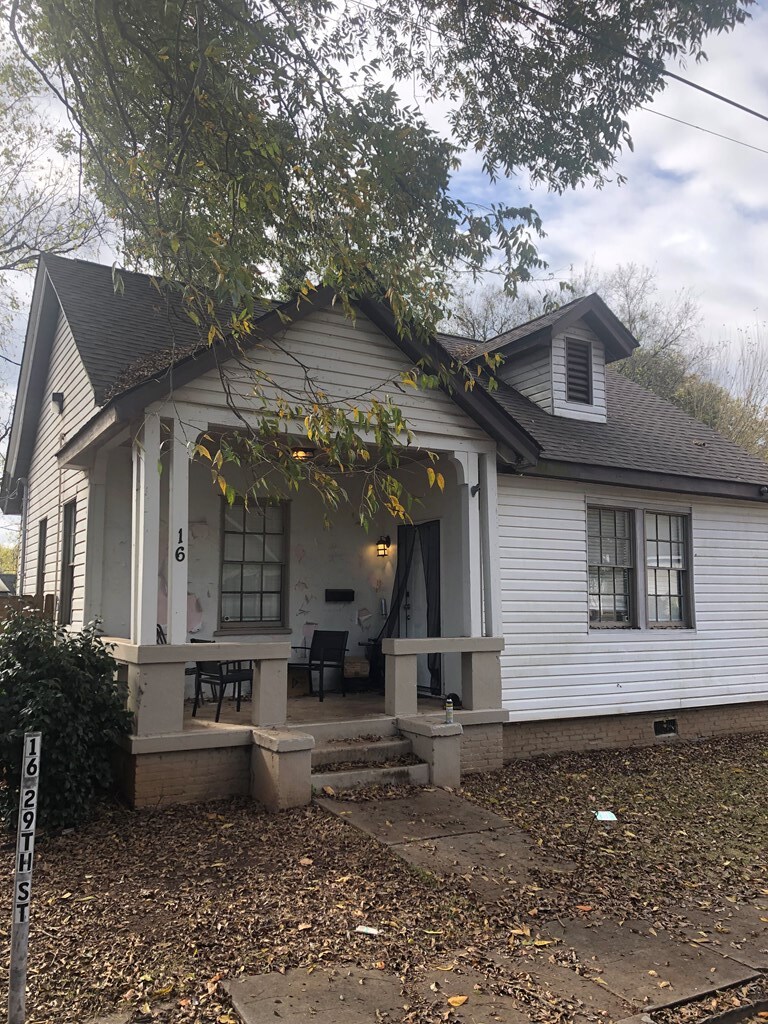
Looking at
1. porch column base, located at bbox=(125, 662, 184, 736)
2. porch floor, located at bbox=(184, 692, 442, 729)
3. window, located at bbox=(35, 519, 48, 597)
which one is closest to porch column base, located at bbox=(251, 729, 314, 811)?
porch floor, located at bbox=(184, 692, 442, 729)

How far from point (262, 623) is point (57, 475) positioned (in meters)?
3.96

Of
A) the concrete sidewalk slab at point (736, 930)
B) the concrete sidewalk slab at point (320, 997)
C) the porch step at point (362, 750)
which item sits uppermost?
the porch step at point (362, 750)

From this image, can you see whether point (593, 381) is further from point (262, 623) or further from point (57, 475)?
point (57, 475)

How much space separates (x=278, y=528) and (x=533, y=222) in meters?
5.48

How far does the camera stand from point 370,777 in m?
7.22

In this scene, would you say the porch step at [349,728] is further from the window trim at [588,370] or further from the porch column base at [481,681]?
the window trim at [588,370]

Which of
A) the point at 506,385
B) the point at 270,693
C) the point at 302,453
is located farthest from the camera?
the point at 506,385

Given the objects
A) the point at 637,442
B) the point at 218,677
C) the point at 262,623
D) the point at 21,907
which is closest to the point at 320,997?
the point at 21,907

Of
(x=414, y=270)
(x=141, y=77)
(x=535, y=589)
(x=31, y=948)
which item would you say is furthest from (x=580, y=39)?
(x=31, y=948)

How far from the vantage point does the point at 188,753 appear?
6.91 meters

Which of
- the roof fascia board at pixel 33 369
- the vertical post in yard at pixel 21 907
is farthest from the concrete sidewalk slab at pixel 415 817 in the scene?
the roof fascia board at pixel 33 369

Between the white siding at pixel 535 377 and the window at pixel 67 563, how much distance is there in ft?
22.1

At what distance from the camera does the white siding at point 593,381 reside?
11.8 m

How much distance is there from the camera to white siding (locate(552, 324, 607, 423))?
1183 centimetres
